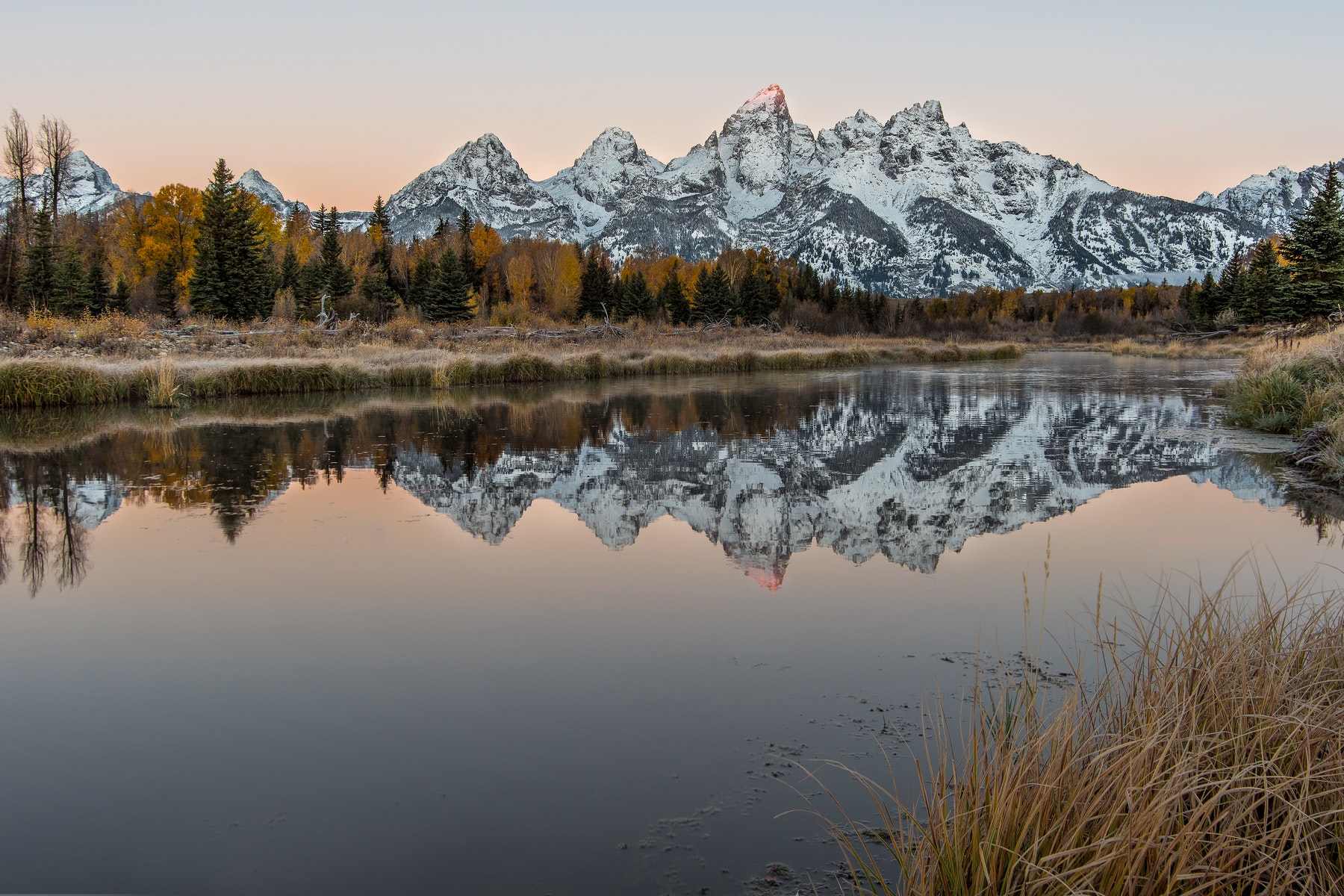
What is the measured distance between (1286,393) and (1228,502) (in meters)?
6.45

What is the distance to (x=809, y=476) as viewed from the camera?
9.92m

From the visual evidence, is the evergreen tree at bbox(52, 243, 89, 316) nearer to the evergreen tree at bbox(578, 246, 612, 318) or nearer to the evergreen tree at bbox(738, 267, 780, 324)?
the evergreen tree at bbox(578, 246, 612, 318)

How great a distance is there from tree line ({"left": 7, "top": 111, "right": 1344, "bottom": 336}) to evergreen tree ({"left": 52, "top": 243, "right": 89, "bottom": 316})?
0.26 feet

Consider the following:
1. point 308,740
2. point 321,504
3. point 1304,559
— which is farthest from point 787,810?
point 321,504

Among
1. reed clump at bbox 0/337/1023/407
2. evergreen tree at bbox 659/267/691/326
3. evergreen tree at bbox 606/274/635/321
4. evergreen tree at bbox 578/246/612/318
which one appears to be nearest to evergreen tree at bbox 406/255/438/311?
evergreen tree at bbox 578/246/612/318

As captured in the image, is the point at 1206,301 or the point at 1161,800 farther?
the point at 1206,301

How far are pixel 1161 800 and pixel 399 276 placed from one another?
217 ft

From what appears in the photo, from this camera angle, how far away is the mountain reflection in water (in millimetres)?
7504

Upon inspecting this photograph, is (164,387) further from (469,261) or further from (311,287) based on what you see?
(469,261)

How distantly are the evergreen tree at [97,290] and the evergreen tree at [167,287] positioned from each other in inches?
109

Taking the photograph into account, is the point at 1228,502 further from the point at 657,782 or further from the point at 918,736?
the point at 657,782

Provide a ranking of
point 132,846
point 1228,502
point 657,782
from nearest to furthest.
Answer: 1. point 132,846
2. point 657,782
3. point 1228,502

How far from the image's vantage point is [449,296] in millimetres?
46938

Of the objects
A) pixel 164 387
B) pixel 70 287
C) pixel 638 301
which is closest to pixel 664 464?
pixel 164 387
